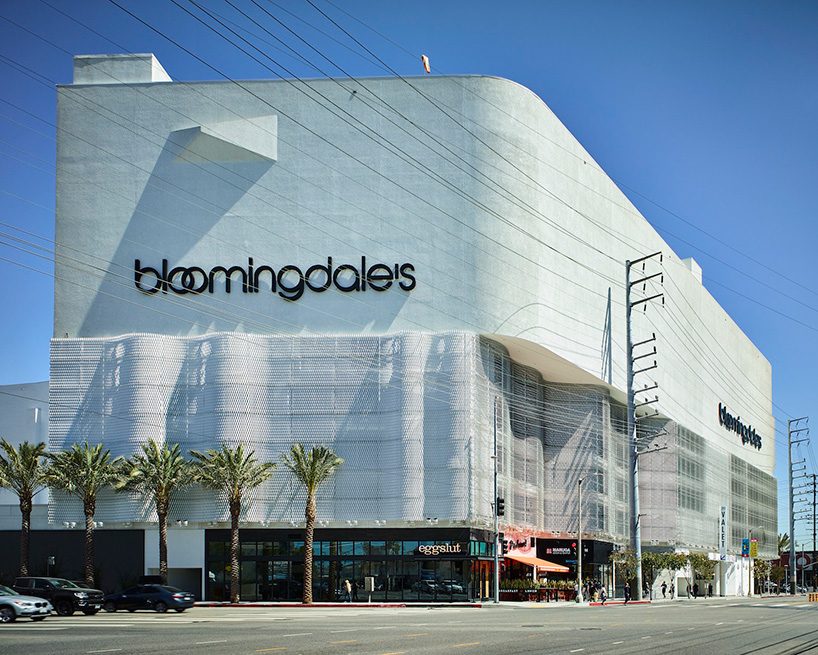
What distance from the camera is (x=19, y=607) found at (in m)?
46.5

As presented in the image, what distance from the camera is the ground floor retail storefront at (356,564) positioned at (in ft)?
272

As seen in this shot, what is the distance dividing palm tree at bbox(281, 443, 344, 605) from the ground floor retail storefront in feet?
8.59

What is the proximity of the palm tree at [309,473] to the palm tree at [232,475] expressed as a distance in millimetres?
2498

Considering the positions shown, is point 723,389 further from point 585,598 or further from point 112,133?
point 112,133

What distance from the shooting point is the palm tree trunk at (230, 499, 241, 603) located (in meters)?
80.4

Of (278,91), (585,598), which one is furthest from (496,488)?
(278,91)

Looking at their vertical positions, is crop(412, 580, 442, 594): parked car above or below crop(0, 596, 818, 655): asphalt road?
below

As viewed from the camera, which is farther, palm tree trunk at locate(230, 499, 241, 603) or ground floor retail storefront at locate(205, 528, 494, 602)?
ground floor retail storefront at locate(205, 528, 494, 602)

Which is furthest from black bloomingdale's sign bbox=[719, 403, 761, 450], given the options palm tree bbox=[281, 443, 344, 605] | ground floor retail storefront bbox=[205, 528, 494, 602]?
palm tree bbox=[281, 443, 344, 605]

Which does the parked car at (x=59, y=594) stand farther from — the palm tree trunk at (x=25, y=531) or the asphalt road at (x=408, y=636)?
the palm tree trunk at (x=25, y=531)

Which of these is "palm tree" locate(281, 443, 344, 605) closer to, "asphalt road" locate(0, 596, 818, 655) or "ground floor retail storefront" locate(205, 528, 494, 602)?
"ground floor retail storefront" locate(205, 528, 494, 602)

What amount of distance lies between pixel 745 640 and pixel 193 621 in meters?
23.8

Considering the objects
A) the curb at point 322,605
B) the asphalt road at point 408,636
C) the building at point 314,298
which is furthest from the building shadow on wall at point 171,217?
the asphalt road at point 408,636

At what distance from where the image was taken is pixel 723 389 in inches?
6019
